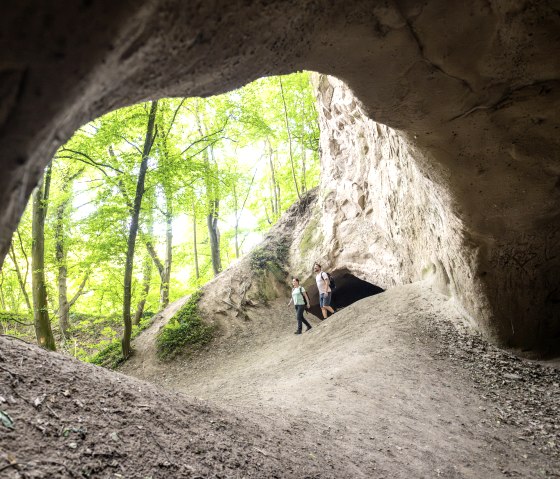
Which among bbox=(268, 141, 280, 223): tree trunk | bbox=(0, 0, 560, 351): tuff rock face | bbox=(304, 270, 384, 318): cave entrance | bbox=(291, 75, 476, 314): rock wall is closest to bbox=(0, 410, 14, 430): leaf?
bbox=(0, 0, 560, 351): tuff rock face

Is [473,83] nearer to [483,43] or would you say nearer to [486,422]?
[483,43]

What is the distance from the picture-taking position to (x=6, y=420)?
250 centimetres

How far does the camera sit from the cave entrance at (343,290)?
13227 mm

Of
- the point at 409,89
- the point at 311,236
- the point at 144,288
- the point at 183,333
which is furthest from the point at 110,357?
the point at 409,89

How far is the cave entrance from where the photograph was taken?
13.2 meters

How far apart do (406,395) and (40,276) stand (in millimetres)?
9406

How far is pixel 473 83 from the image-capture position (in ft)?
13.3

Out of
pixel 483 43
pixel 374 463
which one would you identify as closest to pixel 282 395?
pixel 374 463

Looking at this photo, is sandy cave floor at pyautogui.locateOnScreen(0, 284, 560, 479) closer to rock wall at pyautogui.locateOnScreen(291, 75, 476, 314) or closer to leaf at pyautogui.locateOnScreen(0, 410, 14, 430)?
leaf at pyautogui.locateOnScreen(0, 410, 14, 430)

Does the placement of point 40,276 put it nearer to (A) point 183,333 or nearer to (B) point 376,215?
(A) point 183,333

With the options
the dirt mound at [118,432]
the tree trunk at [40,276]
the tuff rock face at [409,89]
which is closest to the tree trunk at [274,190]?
the tuff rock face at [409,89]

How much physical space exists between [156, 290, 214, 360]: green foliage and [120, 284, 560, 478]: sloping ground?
1.55 metres

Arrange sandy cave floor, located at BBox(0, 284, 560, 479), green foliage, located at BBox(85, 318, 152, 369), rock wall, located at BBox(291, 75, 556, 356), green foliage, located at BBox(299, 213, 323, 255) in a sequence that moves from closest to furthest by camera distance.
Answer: sandy cave floor, located at BBox(0, 284, 560, 479), rock wall, located at BBox(291, 75, 556, 356), green foliage, located at BBox(85, 318, 152, 369), green foliage, located at BBox(299, 213, 323, 255)

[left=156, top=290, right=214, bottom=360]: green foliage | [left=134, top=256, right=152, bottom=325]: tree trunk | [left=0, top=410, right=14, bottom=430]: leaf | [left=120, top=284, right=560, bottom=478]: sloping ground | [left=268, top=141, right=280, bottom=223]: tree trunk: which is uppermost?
[left=268, top=141, right=280, bottom=223]: tree trunk
